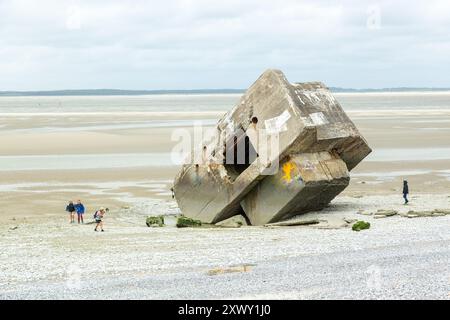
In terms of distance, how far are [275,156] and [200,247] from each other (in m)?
3.76

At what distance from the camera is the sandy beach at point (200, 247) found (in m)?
11.2

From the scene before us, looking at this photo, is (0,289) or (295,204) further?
(295,204)

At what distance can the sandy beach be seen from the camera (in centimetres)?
1124

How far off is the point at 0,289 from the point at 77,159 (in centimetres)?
2506

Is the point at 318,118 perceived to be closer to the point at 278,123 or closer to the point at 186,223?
the point at 278,123

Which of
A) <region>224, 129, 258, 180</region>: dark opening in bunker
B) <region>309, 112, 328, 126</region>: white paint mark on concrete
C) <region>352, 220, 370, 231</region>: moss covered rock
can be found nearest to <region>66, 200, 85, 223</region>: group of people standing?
<region>224, 129, 258, 180</region>: dark opening in bunker

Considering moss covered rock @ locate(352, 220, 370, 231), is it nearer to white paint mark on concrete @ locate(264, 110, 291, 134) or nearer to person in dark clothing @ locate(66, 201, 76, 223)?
white paint mark on concrete @ locate(264, 110, 291, 134)

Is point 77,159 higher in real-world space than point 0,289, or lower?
higher

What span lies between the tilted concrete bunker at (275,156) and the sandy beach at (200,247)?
3.12 ft

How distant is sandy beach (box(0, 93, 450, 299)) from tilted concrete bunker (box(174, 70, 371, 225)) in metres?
0.95

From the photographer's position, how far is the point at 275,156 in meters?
18.0

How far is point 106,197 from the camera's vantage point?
83.3 ft
